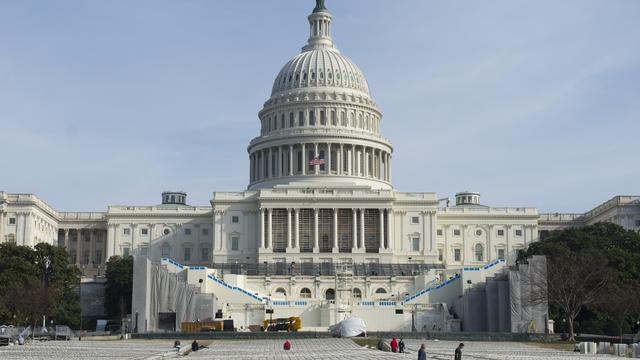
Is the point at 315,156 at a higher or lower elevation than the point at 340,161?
higher

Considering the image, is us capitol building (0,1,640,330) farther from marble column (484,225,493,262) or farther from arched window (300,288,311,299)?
arched window (300,288,311,299)

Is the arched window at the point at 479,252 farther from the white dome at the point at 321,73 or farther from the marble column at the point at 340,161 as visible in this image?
the white dome at the point at 321,73

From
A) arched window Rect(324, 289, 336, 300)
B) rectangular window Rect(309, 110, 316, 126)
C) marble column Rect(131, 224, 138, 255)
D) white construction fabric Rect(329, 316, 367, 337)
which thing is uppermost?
rectangular window Rect(309, 110, 316, 126)

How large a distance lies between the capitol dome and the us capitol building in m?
0.21

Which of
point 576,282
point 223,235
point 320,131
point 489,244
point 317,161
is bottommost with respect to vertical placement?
point 576,282

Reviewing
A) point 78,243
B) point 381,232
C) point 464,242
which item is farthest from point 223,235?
point 464,242

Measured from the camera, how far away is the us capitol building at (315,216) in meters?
156

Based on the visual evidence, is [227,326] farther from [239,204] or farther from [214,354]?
[239,204]

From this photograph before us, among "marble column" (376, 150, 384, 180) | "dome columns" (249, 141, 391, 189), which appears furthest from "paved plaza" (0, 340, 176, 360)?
"marble column" (376, 150, 384, 180)

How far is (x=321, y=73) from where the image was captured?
582 ft

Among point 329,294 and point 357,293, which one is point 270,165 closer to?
point 329,294

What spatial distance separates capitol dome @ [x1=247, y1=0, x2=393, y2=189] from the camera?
559 ft

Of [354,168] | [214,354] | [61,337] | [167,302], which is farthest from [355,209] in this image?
[214,354]

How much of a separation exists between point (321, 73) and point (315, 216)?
3041 centimetres
